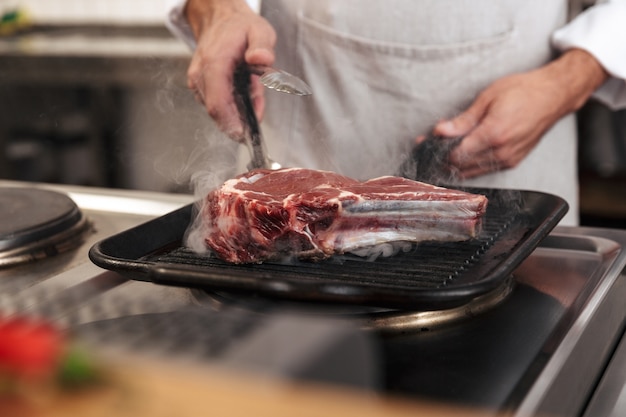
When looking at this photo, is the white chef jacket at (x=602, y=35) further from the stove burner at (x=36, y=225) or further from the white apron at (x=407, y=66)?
the stove burner at (x=36, y=225)

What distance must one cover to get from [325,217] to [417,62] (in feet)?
2.37

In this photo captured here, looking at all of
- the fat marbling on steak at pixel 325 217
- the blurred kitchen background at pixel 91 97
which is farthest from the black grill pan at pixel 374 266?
the blurred kitchen background at pixel 91 97

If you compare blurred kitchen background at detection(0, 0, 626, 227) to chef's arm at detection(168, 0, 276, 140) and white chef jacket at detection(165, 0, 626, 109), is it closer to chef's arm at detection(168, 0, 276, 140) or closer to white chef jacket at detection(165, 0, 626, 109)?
chef's arm at detection(168, 0, 276, 140)

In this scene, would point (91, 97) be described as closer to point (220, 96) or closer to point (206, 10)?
point (206, 10)

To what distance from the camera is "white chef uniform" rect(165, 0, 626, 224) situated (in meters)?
1.66

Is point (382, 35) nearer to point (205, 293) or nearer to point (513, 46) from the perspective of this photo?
point (513, 46)

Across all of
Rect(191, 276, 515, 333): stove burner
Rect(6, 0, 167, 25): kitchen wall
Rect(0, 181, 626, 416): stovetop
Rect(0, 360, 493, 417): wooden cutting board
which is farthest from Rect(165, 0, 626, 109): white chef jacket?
Rect(6, 0, 167, 25): kitchen wall

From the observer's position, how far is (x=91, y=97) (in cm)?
397

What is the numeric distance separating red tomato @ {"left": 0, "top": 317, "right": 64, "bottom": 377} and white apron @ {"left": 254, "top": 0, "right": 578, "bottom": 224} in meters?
→ 1.35

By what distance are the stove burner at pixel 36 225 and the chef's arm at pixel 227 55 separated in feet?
0.97

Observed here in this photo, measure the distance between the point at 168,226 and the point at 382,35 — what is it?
0.73 m

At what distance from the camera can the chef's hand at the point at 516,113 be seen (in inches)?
60.1

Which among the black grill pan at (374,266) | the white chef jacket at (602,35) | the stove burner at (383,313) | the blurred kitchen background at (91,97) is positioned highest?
the white chef jacket at (602,35)

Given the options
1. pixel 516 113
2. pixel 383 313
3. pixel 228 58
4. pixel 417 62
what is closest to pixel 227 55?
pixel 228 58
